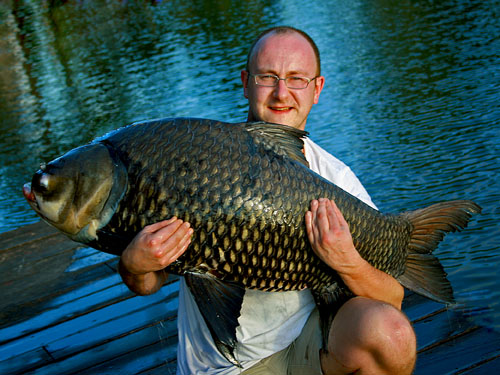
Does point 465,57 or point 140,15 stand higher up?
point 465,57

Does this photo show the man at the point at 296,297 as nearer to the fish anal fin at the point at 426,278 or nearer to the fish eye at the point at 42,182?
the fish anal fin at the point at 426,278

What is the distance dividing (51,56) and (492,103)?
19.5 metres

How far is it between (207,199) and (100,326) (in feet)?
7.30

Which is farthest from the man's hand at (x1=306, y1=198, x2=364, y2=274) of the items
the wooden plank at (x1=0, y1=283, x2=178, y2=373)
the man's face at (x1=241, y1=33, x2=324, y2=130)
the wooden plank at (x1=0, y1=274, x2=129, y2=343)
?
the wooden plank at (x1=0, y1=274, x2=129, y2=343)

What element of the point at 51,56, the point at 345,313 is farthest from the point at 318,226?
the point at 51,56

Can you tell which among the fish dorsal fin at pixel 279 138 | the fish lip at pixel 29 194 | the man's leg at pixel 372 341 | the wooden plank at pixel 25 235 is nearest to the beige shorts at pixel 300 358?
the man's leg at pixel 372 341

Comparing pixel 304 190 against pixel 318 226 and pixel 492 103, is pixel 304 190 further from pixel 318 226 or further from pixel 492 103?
pixel 492 103

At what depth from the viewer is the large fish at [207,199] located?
7.80 feet

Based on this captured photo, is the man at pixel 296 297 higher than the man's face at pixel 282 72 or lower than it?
lower

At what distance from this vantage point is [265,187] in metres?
2.47

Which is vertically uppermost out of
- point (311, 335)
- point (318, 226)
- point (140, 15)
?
point (318, 226)

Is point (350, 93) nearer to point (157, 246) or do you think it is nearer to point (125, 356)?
point (125, 356)

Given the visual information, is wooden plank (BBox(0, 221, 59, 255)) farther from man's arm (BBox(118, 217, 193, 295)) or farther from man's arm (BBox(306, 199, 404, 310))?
man's arm (BBox(306, 199, 404, 310))

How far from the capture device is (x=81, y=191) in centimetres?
237
